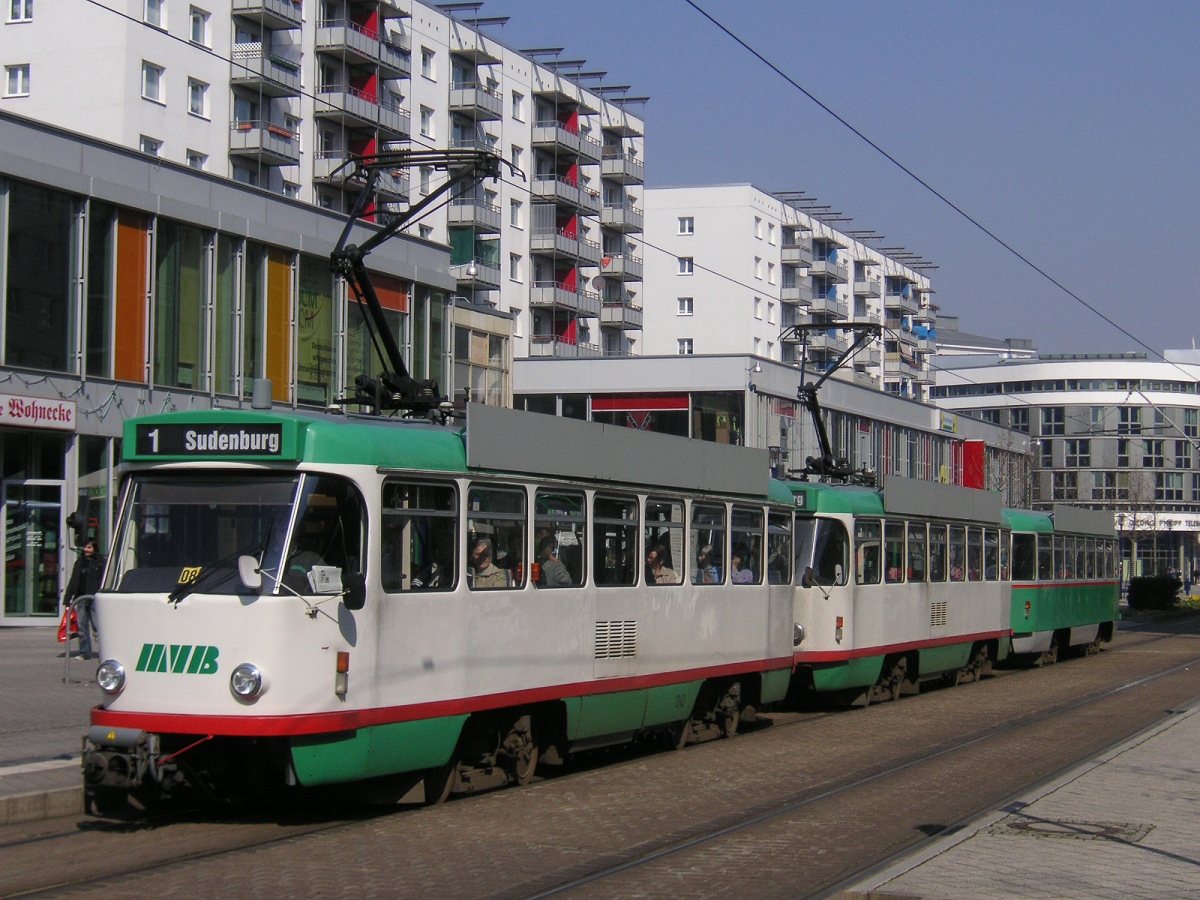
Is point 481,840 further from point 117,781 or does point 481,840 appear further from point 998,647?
point 998,647

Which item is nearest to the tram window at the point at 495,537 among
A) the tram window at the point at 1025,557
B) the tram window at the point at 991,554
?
the tram window at the point at 991,554

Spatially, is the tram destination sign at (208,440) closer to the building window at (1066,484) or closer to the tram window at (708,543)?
the tram window at (708,543)

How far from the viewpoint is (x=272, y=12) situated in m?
46.0

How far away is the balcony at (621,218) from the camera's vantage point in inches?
2717

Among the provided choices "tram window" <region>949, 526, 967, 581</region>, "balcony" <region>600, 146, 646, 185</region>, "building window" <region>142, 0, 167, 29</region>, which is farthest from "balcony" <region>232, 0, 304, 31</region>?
"tram window" <region>949, 526, 967, 581</region>

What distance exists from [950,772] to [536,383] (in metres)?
42.0

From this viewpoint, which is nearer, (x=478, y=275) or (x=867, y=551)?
(x=867, y=551)

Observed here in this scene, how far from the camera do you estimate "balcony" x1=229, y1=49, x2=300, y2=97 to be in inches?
1791

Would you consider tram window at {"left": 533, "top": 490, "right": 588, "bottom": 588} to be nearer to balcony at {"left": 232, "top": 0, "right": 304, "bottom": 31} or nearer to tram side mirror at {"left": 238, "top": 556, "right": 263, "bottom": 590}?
tram side mirror at {"left": 238, "top": 556, "right": 263, "bottom": 590}

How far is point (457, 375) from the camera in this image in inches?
1617

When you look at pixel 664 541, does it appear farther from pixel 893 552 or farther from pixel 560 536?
pixel 893 552

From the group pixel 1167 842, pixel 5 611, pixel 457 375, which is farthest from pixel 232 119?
pixel 1167 842

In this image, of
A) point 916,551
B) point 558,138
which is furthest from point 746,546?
point 558,138

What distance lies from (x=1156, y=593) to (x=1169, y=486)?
195 feet
